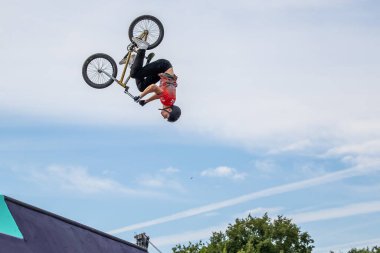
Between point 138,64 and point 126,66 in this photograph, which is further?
point 126,66

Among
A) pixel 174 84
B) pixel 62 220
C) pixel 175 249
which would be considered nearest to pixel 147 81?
pixel 174 84

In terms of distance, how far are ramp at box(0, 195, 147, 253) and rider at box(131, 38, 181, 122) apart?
9.50 ft

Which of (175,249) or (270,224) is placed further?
(270,224)

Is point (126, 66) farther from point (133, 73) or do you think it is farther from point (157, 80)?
point (157, 80)

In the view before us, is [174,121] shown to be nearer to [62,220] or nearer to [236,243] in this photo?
[62,220]

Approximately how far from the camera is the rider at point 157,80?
1157 cm

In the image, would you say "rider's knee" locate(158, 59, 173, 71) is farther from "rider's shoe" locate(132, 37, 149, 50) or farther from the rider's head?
the rider's head

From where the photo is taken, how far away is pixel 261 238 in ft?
141

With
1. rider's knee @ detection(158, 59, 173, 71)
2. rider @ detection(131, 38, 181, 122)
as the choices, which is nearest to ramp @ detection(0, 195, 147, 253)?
rider @ detection(131, 38, 181, 122)

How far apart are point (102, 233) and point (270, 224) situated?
107 ft

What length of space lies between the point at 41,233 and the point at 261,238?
33.9 m

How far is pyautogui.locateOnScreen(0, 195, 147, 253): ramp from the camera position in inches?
377

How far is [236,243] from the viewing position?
42.8m

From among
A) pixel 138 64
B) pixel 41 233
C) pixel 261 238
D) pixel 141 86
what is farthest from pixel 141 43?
pixel 261 238
